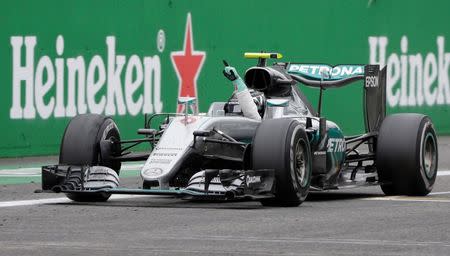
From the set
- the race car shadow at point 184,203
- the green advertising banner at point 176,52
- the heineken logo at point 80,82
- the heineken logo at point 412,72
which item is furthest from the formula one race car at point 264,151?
the heineken logo at point 412,72

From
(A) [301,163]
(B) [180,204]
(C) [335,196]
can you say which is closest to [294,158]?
(A) [301,163]

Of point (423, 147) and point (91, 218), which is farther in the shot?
point (423, 147)

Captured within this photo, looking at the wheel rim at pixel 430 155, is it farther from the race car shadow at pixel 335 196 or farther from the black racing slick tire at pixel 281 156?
the black racing slick tire at pixel 281 156

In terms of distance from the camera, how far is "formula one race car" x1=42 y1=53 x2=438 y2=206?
13.0 metres

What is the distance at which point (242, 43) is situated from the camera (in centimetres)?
2373

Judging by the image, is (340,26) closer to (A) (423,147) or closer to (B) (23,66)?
(B) (23,66)

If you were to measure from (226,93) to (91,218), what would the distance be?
457 inches

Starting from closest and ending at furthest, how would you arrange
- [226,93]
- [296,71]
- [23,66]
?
1. [296,71]
2. [23,66]
3. [226,93]

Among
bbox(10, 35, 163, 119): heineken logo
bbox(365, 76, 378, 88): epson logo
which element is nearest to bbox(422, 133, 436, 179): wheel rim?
bbox(365, 76, 378, 88): epson logo

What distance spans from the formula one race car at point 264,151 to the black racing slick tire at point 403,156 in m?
0.01

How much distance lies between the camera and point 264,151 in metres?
13.0

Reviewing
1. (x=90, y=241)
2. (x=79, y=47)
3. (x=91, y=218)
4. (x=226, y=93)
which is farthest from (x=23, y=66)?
(x=90, y=241)

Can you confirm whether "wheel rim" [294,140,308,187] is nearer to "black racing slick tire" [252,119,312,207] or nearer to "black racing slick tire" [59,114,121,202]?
"black racing slick tire" [252,119,312,207]

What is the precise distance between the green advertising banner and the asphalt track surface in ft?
17.3
